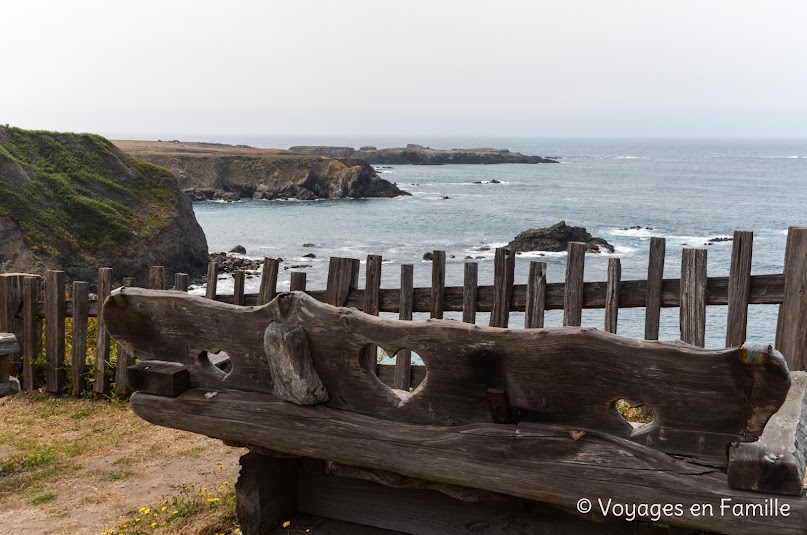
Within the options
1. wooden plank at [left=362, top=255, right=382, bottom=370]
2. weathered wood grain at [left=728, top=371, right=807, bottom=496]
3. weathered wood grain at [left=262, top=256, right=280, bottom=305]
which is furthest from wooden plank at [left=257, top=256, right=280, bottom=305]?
weathered wood grain at [left=728, top=371, right=807, bottom=496]

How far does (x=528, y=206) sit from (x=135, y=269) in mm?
54598

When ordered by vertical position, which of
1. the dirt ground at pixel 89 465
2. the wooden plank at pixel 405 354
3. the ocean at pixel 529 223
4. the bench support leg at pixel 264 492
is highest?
the wooden plank at pixel 405 354

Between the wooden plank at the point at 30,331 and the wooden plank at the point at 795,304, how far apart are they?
7547mm

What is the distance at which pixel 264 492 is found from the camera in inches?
191

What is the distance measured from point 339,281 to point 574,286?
2.13m

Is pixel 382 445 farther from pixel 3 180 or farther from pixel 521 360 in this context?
pixel 3 180

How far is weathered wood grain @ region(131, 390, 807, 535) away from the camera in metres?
3.35

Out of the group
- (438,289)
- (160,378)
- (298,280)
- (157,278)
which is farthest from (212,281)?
(160,378)

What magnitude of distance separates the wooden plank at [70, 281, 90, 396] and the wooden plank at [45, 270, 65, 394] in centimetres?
15

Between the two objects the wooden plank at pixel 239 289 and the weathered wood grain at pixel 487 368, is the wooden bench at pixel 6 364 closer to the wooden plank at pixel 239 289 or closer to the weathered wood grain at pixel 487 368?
the wooden plank at pixel 239 289

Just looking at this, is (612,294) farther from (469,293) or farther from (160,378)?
(160,378)

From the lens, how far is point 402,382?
7184 millimetres

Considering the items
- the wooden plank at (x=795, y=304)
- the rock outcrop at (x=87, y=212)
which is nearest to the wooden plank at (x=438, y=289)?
the wooden plank at (x=795, y=304)

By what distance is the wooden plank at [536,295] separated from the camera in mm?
6785
